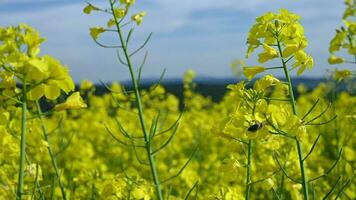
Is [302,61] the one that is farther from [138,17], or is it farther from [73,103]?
[138,17]

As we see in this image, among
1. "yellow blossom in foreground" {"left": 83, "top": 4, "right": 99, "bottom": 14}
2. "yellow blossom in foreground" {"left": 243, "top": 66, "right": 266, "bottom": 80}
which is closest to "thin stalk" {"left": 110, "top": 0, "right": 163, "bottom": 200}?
"yellow blossom in foreground" {"left": 83, "top": 4, "right": 99, "bottom": 14}

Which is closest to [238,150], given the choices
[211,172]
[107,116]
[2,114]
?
[2,114]

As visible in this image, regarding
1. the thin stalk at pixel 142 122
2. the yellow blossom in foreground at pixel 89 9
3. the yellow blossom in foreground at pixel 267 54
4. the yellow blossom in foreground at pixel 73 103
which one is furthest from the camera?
the yellow blossom in foreground at pixel 89 9

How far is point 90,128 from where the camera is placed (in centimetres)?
1104

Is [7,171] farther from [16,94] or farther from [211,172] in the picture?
[211,172]

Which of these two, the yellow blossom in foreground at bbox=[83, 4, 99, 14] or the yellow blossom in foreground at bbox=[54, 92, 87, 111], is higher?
the yellow blossom in foreground at bbox=[83, 4, 99, 14]

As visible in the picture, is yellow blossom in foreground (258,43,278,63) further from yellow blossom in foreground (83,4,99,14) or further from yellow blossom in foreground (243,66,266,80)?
yellow blossom in foreground (83,4,99,14)

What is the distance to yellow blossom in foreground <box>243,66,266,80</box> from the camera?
2.34m

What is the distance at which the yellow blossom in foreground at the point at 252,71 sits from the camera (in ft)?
7.68

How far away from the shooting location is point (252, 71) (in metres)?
2.36

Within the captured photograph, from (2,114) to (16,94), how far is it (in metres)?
0.14

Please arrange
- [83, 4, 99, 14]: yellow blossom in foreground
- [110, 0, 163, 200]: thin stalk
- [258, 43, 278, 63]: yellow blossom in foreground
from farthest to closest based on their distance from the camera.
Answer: [83, 4, 99, 14]: yellow blossom in foreground → [110, 0, 163, 200]: thin stalk → [258, 43, 278, 63]: yellow blossom in foreground

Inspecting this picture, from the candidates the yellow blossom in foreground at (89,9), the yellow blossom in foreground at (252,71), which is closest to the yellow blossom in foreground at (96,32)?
the yellow blossom in foreground at (89,9)

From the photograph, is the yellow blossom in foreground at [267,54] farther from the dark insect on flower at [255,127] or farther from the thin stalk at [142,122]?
the thin stalk at [142,122]
